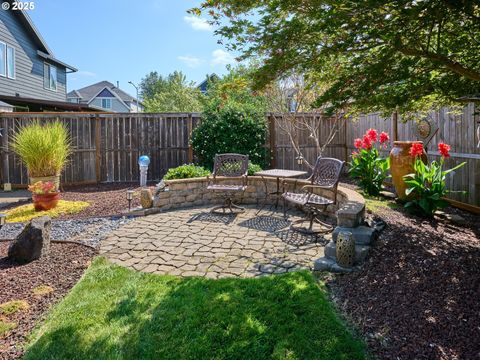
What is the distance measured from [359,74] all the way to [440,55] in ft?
1.87

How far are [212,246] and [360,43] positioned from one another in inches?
106

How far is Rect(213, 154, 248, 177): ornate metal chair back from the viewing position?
21.6ft

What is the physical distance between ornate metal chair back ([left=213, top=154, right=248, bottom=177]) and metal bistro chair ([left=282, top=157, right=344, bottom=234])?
1.54 meters

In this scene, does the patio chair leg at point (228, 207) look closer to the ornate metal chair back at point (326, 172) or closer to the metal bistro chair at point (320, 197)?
the metal bistro chair at point (320, 197)

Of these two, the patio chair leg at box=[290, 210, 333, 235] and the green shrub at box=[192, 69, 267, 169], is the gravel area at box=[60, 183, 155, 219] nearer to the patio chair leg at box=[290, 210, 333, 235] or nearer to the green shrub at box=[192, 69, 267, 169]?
the green shrub at box=[192, 69, 267, 169]

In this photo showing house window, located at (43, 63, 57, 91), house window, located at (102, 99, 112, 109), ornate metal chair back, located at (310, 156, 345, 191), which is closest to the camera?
ornate metal chair back, located at (310, 156, 345, 191)

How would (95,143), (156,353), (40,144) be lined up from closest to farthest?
1. (156,353)
2. (40,144)
3. (95,143)

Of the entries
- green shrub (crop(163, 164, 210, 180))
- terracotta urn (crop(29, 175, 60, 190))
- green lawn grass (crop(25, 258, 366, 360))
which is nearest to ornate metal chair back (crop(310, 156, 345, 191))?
green lawn grass (crop(25, 258, 366, 360))

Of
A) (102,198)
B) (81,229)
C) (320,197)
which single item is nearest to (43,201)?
(102,198)

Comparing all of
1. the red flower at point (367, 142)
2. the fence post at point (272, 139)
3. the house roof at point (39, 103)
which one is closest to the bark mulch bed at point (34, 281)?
the red flower at point (367, 142)

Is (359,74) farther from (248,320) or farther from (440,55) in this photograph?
(248,320)

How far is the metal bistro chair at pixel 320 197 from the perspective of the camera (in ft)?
15.3

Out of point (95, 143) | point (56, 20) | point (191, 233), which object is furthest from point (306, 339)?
point (56, 20)

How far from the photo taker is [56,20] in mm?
12078
